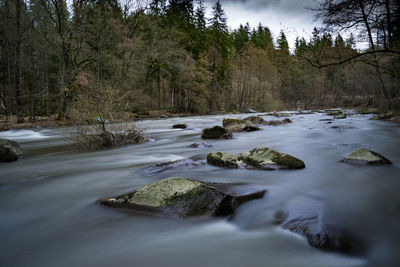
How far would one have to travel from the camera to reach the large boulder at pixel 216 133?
923 centimetres

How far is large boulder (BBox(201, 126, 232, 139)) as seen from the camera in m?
9.23

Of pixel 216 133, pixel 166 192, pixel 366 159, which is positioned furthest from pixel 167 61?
pixel 166 192

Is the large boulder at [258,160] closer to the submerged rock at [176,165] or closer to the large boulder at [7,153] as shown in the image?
the submerged rock at [176,165]

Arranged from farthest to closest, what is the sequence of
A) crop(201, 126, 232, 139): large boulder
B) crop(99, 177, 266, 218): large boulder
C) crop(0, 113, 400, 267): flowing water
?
1. crop(201, 126, 232, 139): large boulder
2. crop(99, 177, 266, 218): large boulder
3. crop(0, 113, 400, 267): flowing water

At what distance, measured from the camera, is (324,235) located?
7.04ft

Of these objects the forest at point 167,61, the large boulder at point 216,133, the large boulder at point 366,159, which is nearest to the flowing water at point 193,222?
the large boulder at point 366,159

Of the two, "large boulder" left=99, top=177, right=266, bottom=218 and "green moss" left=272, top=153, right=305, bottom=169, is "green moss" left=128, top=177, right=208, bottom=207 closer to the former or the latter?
"large boulder" left=99, top=177, right=266, bottom=218

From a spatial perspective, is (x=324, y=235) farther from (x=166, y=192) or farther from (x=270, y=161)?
(x=270, y=161)

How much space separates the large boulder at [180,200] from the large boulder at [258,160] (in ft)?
5.29

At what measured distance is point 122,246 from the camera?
7.17 ft

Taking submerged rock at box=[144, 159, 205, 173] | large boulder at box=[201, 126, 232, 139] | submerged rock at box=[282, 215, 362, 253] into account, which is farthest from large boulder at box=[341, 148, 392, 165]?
large boulder at box=[201, 126, 232, 139]

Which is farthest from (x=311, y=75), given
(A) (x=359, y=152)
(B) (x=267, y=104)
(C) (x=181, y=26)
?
(A) (x=359, y=152)

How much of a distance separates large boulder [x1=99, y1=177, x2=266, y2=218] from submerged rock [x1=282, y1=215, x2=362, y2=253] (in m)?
0.67

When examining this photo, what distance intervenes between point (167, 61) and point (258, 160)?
22.4 meters
